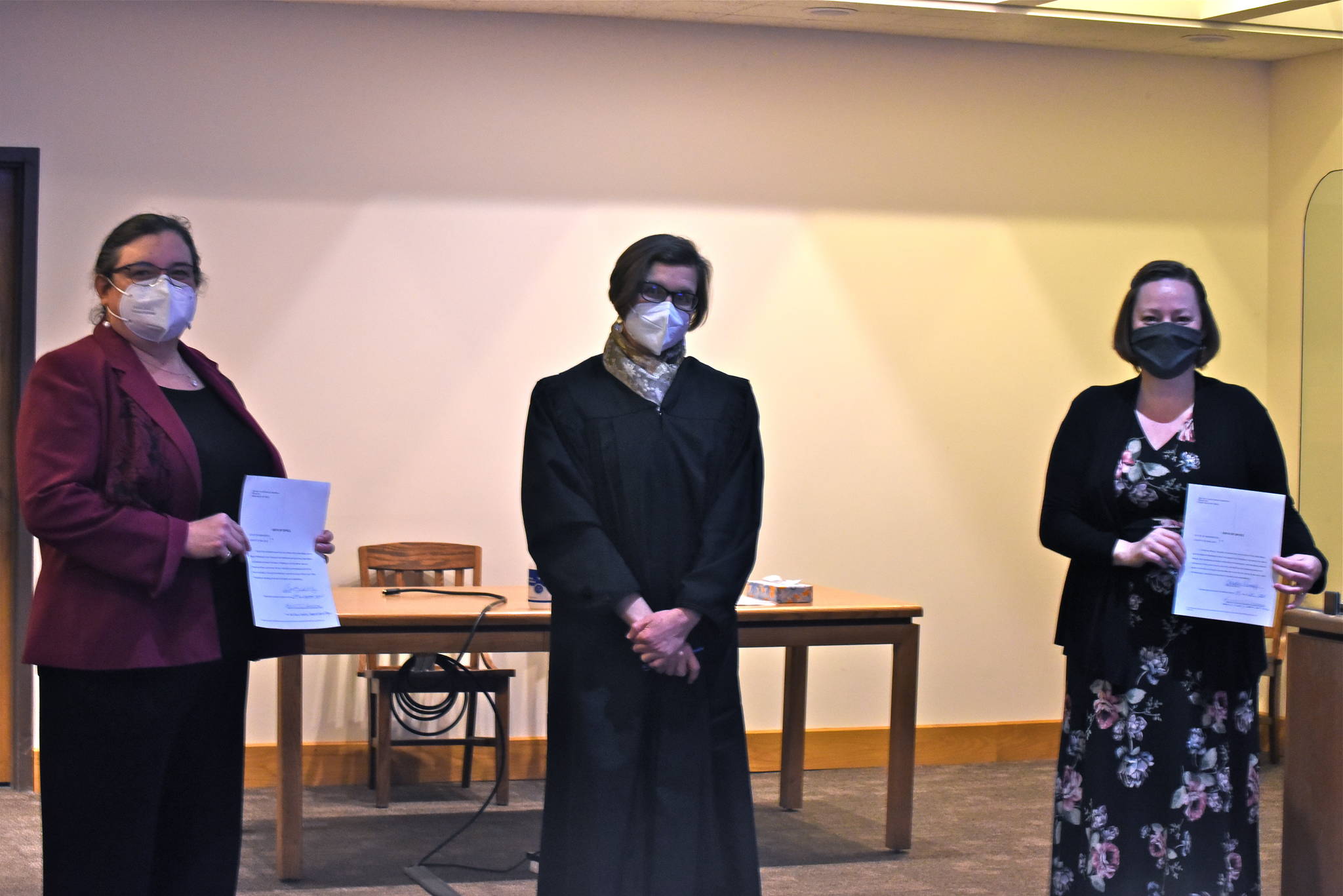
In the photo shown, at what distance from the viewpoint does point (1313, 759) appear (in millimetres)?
3049

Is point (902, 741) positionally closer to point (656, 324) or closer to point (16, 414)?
point (656, 324)

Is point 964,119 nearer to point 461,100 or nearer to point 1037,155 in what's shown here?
point 1037,155

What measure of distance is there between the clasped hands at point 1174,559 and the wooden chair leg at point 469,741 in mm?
2756

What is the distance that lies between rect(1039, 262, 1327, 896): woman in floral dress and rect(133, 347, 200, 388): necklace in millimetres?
1854

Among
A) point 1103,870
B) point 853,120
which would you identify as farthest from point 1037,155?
point 1103,870

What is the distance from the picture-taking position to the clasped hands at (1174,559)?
286 cm

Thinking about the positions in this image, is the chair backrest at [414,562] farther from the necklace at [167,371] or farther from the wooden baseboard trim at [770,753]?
the necklace at [167,371]

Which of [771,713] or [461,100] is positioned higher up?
[461,100]

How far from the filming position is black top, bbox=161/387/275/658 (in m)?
2.56

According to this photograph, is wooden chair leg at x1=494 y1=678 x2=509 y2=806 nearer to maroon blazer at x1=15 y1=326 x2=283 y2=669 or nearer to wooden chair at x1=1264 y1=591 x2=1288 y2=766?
maroon blazer at x1=15 y1=326 x2=283 y2=669

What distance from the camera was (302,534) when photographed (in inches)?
107

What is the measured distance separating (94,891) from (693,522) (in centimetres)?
126

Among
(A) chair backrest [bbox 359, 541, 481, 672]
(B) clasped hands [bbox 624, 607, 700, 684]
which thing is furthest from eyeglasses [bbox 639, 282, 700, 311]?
(A) chair backrest [bbox 359, 541, 481, 672]

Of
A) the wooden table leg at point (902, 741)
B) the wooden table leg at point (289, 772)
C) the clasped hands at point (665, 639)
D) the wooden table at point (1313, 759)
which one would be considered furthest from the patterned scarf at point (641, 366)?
the wooden table leg at point (902, 741)
